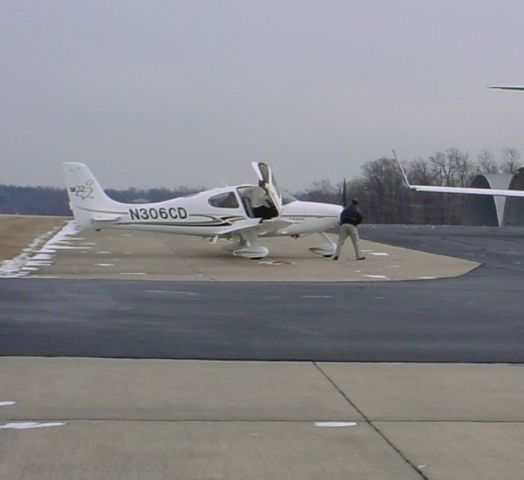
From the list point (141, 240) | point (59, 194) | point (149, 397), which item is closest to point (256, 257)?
point (141, 240)

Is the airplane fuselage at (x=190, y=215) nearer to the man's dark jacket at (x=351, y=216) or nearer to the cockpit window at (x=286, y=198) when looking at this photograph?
the cockpit window at (x=286, y=198)

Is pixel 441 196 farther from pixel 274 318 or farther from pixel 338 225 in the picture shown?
pixel 274 318

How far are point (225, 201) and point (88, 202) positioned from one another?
144 inches

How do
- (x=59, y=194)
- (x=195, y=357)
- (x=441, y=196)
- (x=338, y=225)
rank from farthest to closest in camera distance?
(x=59, y=194)
(x=441, y=196)
(x=338, y=225)
(x=195, y=357)

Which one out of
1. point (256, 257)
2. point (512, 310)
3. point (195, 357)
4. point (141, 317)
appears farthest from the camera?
point (256, 257)

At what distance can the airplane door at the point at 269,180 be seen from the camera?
23.2 metres

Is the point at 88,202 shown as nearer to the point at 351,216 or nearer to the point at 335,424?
the point at 351,216

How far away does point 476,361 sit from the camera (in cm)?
894

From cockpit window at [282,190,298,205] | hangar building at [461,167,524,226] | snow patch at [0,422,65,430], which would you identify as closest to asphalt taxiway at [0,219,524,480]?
snow patch at [0,422,65,430]

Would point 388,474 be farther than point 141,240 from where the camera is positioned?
No

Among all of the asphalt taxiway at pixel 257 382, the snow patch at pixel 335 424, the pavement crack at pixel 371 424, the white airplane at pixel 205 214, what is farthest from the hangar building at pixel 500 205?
the snow patch at pixel 335 424

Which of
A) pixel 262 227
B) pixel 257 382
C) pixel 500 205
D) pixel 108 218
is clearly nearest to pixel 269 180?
pixel 262 227

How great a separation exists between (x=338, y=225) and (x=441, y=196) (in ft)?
252

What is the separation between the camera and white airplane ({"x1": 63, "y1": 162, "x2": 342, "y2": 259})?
77.6 feet
